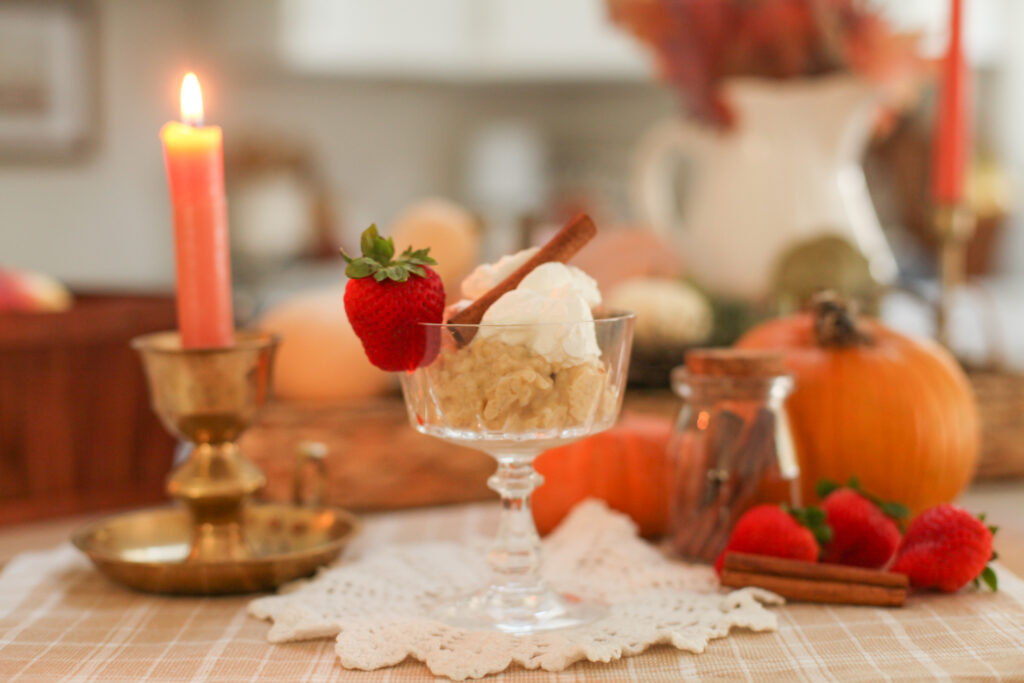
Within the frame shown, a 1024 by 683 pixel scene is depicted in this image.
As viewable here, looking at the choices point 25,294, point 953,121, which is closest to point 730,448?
point 953,121

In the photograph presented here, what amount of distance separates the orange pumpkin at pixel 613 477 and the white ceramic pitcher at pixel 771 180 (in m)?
0.38

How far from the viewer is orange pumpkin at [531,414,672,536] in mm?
907

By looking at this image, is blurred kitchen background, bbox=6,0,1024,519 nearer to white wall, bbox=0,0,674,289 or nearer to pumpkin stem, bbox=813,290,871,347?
white wall, bbox=0,0,674,289

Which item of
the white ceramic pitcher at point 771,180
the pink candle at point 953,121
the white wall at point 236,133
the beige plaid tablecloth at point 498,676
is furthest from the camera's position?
the white wall at point 236,133

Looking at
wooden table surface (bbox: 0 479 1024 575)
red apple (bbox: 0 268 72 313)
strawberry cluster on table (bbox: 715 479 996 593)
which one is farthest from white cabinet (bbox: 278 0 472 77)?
strawberry cluster on table (bbox: 715 479 996 593)

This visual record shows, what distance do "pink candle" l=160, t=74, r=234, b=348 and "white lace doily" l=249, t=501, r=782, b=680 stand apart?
216mm

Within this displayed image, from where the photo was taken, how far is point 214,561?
0.75 meters

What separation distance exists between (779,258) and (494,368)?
657 millimetres

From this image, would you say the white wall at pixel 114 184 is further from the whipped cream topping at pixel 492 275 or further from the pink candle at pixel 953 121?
the whipped cream topping at pixel 492 275

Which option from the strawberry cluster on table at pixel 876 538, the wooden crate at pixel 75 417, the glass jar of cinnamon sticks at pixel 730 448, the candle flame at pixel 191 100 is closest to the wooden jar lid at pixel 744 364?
the glass jar of cinnamon sticks at pixel 730 448

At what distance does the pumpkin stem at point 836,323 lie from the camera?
2.98ft

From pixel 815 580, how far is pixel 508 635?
0.23 m

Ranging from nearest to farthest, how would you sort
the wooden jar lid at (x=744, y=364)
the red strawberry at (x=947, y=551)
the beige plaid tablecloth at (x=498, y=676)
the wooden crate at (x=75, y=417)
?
1. the beige plaid tablecloth at (x=498, y=676)
2. the red strawberry at (x=947, y=551)
3. the wooden jar lid at (x=744, y=364)
4. the wooden crate at (x=75, y=417)

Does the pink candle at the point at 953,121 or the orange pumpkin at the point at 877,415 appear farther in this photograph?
the pink candle at the point at 953,121
